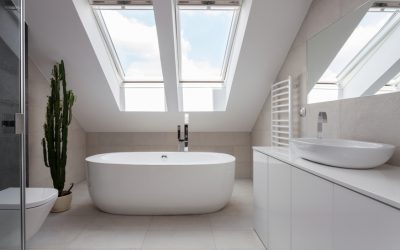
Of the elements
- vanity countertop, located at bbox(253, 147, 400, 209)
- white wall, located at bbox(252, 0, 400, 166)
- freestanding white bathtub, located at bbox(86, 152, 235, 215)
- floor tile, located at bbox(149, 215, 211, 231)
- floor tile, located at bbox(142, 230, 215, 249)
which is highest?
white wall, located at bbox(252, 0, 400, 166)

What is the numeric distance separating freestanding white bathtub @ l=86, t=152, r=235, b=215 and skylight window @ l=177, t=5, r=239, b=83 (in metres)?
1.82

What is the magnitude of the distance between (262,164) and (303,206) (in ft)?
2.47

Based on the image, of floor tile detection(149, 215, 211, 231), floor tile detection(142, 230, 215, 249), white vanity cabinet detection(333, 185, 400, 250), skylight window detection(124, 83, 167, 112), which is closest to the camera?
white vanity cabinet detection(333, 185, 400, 250)

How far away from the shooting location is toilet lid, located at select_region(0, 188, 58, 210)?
167 cm

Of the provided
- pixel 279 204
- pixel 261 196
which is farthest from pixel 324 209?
pixel 261 196

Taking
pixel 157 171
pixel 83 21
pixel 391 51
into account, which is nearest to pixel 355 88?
pixel 391 51

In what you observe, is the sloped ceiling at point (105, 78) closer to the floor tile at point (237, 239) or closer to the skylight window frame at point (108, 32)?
the skylight window frame at point (108, 32)

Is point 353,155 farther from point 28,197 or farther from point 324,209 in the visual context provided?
point 28,197

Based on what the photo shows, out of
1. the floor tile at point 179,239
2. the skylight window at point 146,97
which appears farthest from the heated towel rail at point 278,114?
the skylight window at point 146,97

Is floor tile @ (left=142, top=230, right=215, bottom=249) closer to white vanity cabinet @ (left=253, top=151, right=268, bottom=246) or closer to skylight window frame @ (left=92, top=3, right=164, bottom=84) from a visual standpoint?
white vanity cabinet @ (left=253, top=151, right=268, bottom=246)

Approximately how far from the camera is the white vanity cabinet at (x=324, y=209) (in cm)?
86

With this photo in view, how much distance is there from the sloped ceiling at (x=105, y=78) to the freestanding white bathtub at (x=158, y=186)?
4.26 ft

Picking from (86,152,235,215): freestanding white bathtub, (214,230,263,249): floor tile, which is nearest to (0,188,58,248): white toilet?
(86,152,235,215): freestanding white bathtub

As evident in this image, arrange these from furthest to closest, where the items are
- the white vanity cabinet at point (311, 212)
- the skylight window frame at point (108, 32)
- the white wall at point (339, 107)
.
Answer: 1. the skylight window frame at point (108, 32)
2. the white wall at point (339, 107)
3. the white vanity cabinet at point (311, 212)
